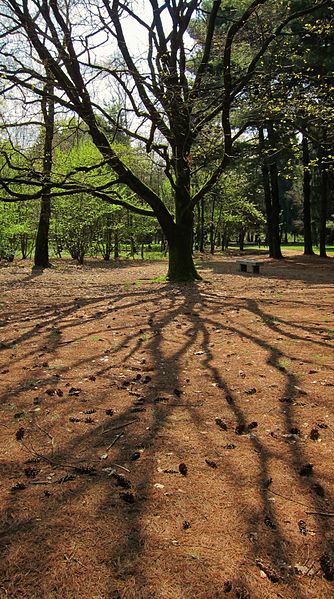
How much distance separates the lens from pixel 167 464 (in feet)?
9.84

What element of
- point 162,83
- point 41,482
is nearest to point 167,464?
point 41,482

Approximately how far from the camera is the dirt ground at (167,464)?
2035mm

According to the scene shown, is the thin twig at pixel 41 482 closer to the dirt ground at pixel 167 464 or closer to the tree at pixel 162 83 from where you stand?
the dirt ground at pixel 167 464

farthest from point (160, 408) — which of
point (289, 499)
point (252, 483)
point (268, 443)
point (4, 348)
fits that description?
point (4, 348)

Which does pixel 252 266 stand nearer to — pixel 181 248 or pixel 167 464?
pixel 181 248

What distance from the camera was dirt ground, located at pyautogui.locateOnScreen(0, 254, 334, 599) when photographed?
204 cm

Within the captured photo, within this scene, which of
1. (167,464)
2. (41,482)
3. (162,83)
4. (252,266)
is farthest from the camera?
(252,266)

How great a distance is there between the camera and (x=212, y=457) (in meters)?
3.09

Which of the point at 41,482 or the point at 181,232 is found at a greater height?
the point at 181,232

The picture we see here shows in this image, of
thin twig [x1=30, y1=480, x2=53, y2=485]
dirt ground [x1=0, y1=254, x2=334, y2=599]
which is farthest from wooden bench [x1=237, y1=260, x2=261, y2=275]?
thin twig [x1=30, y1=480, x2=53, y2=485]

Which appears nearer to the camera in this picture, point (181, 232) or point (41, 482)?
point (41, 482)

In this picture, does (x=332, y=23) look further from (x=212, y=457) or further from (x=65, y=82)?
(x=212, y=457)

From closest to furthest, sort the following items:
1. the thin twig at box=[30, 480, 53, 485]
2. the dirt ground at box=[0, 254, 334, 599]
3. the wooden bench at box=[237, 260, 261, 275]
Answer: the dirt ground at box=[0, 254, 334, 599], the thin twig at box=[30, 480, 53, 485], the wooden bench at box=[237, 260, 261, 275]

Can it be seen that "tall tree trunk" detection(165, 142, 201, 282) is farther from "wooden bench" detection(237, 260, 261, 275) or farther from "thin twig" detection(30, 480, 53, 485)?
"thin twig" detection(30, 480, 53, 485)
